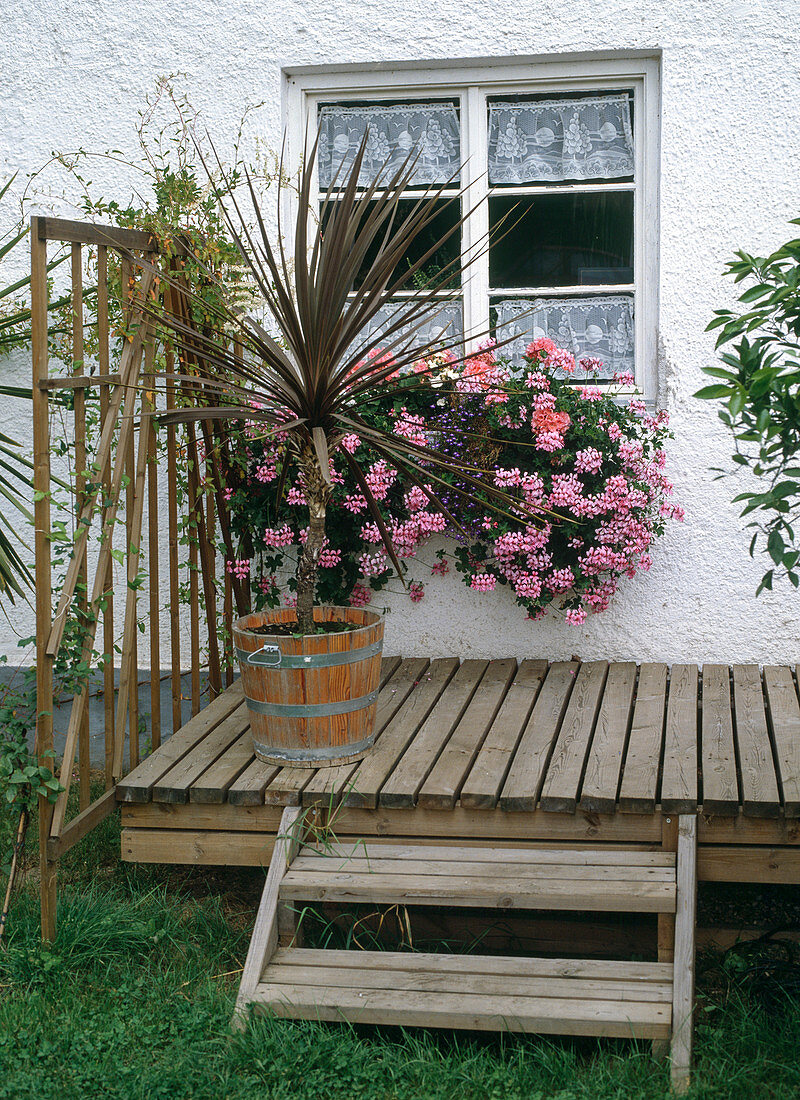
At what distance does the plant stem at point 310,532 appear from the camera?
3.06m

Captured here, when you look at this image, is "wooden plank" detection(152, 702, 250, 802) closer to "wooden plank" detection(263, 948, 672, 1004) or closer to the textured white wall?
"wooden plank" detection(263, 948, 672, 1004)

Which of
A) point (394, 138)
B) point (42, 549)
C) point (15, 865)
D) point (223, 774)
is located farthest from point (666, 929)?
point (394, 138)

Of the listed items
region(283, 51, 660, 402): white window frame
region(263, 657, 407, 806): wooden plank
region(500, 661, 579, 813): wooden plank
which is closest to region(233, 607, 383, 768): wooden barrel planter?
region(263, 657, 407, 806): wooden plank

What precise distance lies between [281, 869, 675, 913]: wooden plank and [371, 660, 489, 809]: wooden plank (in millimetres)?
225

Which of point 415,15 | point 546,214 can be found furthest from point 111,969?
point 415,15

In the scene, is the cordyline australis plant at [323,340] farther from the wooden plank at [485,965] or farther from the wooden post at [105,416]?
the wooden plank at [485,965]

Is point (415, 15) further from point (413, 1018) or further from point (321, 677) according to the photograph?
point (413, 1018)

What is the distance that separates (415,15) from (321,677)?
2534mm

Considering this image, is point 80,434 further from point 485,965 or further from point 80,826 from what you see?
point 485,965

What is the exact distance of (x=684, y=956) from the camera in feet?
8.00

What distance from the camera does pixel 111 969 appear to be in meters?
2.75

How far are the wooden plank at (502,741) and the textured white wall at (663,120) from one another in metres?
0.27

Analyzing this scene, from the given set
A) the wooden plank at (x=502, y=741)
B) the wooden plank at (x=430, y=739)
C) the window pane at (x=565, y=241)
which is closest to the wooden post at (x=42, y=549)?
the wooden plank at (x=430, y=739)

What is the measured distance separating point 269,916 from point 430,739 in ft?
2.76
